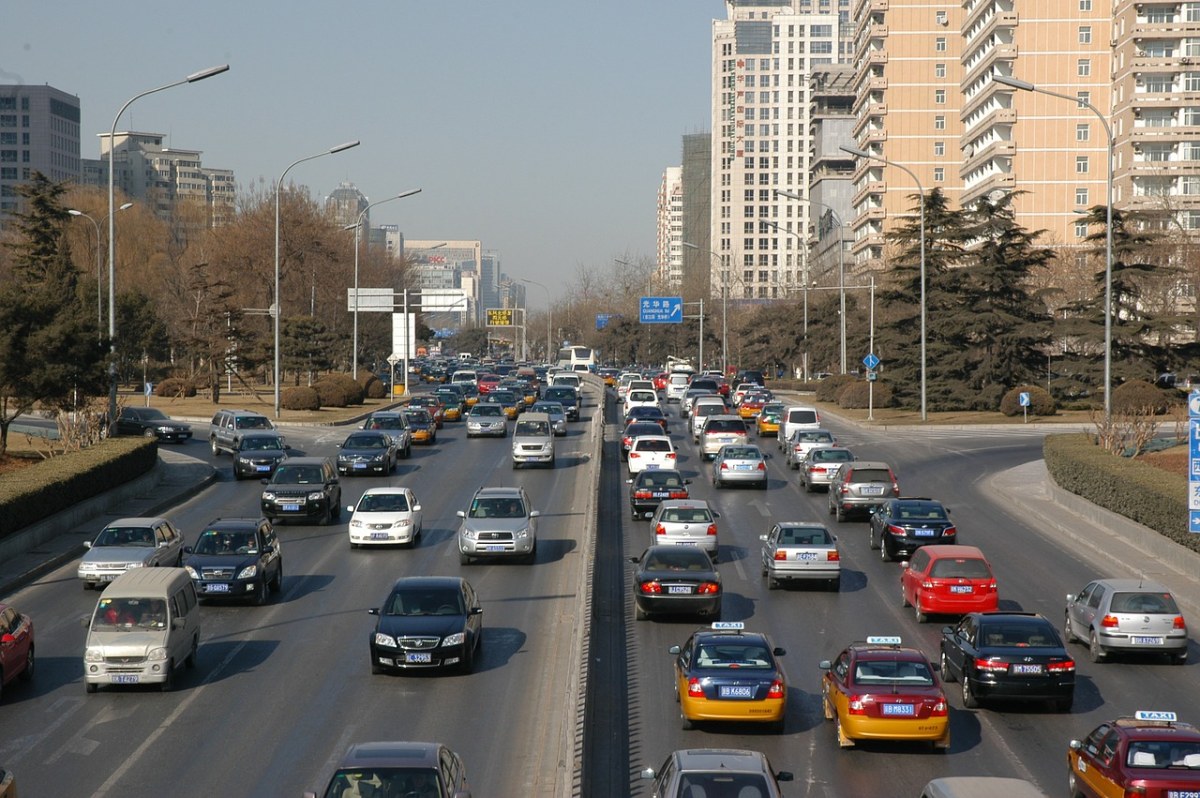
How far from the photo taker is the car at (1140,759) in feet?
44.7

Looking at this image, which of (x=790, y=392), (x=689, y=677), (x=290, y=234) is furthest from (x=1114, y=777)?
(x=290, y=234)

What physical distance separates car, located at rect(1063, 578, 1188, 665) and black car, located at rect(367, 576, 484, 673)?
9.90 meters

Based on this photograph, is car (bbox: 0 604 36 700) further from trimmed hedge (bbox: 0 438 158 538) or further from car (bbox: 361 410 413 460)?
car (bbox: 361 410 413 460)

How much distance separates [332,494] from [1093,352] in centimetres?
5326

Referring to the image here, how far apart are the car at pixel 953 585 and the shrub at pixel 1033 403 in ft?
148

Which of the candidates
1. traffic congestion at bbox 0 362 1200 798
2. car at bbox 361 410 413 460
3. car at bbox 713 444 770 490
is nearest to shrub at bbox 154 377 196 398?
car at bbox 361 410 413 460

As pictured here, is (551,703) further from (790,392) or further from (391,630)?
(790,392)

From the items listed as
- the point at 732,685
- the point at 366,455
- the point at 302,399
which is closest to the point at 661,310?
the point at 302,399

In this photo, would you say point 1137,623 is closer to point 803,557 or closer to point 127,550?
point 803,557

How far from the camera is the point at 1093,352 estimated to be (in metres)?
76.6

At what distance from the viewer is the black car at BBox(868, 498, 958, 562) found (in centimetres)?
3056

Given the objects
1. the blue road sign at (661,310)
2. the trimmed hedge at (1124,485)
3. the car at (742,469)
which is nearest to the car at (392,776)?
the trimmed hedge at (1124,485)

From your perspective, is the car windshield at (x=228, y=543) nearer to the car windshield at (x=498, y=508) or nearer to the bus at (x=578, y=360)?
the car windshield at (x=498, y=508)

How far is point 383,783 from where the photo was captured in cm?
1202
